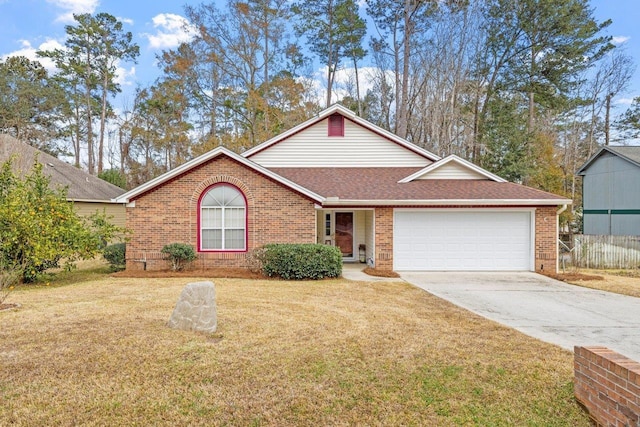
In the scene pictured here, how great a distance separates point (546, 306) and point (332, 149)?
34.0ft

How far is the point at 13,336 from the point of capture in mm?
5426

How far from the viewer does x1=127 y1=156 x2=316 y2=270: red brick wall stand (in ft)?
39.6

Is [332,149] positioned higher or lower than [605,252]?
higher

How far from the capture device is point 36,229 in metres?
9.77

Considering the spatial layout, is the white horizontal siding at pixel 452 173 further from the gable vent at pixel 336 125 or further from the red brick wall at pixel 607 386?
the red brick wall at pixel 607 386

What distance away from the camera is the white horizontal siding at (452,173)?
568 inches

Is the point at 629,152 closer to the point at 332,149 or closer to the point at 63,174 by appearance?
the point at 332,149

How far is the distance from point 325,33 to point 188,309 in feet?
88.3

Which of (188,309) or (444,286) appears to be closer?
(188,309)

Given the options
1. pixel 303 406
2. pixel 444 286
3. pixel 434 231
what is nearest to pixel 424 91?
pixel 434 231

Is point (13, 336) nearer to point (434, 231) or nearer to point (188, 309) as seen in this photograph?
point (188, 309)

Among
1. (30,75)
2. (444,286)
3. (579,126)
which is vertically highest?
(30,75)

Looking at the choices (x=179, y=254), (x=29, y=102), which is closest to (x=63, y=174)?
(x=29, y=102)

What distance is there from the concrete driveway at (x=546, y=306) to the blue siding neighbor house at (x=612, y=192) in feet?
43.3
